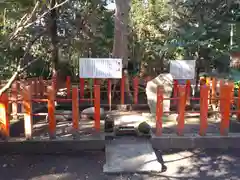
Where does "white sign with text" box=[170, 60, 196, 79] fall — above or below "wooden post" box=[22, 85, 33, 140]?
above

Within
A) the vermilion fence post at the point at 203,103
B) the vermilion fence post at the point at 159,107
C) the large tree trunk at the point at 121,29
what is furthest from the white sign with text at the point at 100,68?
the vermilion fence post at the point at 203,103

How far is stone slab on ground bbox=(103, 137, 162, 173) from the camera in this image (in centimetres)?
386

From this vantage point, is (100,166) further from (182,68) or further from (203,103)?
(182,68)

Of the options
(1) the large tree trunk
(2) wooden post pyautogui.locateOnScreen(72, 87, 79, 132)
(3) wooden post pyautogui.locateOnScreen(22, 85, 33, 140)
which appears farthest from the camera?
(1) the large tree trunk

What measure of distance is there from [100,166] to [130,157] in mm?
492

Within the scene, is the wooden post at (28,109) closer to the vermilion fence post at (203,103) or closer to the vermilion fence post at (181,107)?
the vermilion fence post at (181,107)

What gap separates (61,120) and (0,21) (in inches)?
164

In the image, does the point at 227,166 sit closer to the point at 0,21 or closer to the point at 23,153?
the point at 23,153

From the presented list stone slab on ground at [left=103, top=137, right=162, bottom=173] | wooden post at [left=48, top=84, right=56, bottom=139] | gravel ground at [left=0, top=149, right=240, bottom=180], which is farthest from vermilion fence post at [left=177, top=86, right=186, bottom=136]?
wooden post at [left=48, top=84, right=56, bottom=139]

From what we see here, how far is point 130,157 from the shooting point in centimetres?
415

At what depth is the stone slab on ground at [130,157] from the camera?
3859mm

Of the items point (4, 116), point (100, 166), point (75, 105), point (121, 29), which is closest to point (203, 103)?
point (100, 166)

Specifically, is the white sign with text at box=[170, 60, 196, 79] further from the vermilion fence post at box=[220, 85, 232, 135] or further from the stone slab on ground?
the stone slab on ground

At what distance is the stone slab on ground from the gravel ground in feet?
0.36
